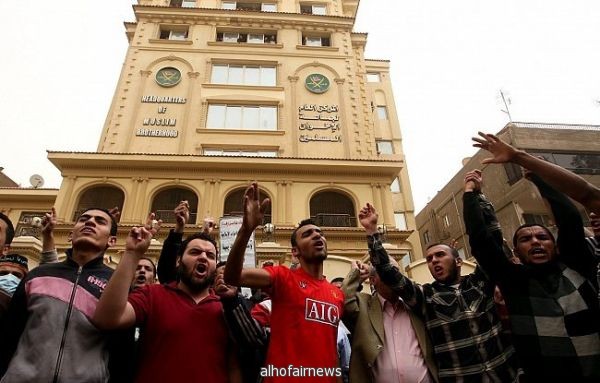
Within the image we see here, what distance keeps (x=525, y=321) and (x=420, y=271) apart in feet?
27.6

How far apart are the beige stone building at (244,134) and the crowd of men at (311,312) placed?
7674 millimetres

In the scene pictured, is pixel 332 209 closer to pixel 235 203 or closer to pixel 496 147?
pixel 235 203

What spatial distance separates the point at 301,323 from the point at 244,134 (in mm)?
14557

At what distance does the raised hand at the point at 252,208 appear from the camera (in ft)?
7.71

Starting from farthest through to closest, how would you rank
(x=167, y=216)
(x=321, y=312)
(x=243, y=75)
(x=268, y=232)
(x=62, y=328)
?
1. (x=243, y=75)
2. (x=167, y=216)
3. (x=268, y=232)
4. (x=321, y=312)
5. (x=62, y=328)

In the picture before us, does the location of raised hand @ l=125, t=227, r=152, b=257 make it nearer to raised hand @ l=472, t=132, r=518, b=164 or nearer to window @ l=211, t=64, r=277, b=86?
raised hand @ l=472, t=132, r=518, b=164

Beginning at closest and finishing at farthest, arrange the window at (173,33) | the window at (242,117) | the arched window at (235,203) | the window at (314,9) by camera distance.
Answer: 1. the arched window at (235,203)
2. the window at (242,117)
3. the window at (173,33)
4. the window at (314,9)

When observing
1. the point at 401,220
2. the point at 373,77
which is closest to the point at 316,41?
the point at 373,77

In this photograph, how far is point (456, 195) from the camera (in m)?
23.6

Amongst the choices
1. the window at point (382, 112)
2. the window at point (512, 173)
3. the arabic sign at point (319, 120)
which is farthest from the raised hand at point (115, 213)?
the window at point (382, 112)

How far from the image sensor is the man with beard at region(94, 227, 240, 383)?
1.93 m

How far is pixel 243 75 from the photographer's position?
18.6m

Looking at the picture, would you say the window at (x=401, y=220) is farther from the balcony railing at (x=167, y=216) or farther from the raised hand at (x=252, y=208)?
the raised hand at (x=252, y=208)

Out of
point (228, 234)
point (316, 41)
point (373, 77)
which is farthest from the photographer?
point (373, 77)
